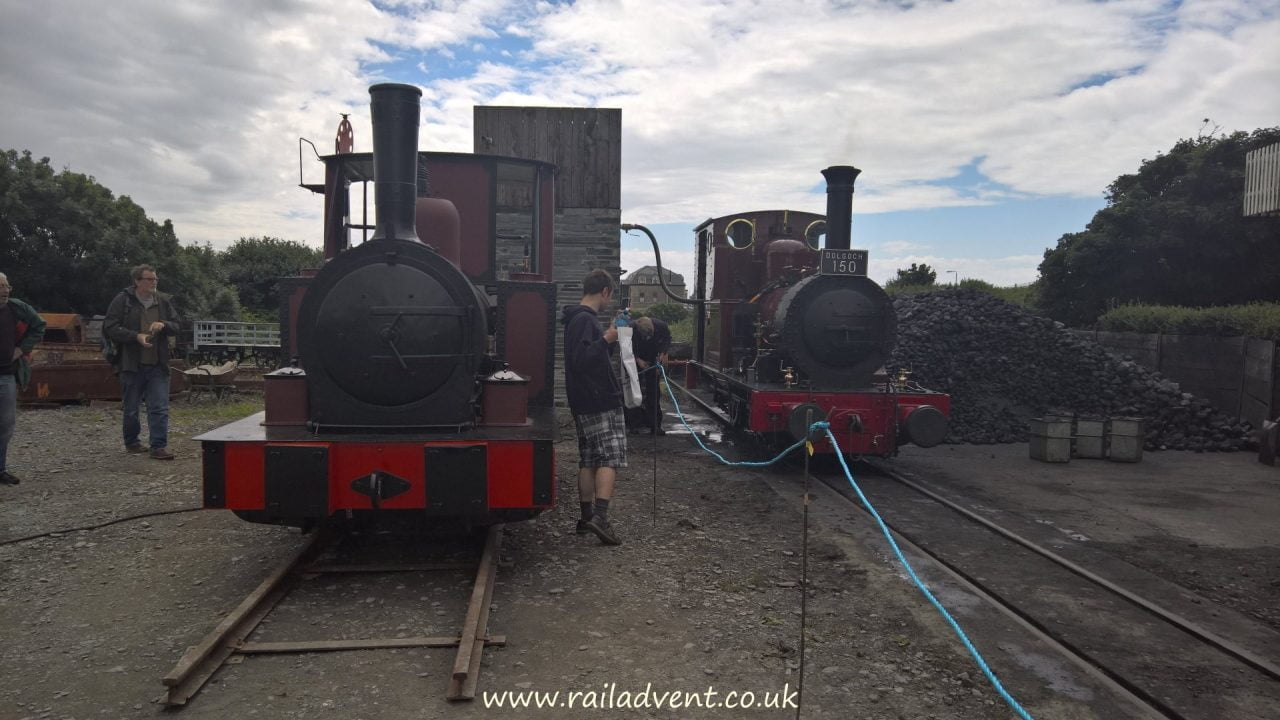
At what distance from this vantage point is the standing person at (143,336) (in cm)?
664

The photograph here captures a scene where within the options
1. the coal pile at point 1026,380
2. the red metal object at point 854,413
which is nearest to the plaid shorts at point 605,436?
the red metal object at point 854,413

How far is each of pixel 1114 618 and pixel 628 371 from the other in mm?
2933

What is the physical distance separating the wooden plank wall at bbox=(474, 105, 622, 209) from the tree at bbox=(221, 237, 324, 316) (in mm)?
25828

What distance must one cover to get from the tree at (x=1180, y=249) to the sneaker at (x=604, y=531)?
18.8 metres

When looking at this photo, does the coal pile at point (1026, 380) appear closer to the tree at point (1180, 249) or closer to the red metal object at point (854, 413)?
the red metal object at point (854, 413)

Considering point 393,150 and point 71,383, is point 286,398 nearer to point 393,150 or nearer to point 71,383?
point 393,150

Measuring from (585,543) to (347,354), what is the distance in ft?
6.26

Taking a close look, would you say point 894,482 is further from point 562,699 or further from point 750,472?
point 562,699

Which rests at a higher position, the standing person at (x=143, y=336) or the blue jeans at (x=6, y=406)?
the standing person at (x=143, y=336)

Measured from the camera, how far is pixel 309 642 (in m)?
3.32

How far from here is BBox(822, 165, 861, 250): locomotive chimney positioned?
7512mm

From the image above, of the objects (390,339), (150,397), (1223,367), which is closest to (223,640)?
(390,339)

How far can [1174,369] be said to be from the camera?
37.2 ft

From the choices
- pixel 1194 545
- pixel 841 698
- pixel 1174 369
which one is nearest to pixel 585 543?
pixel 841 698
